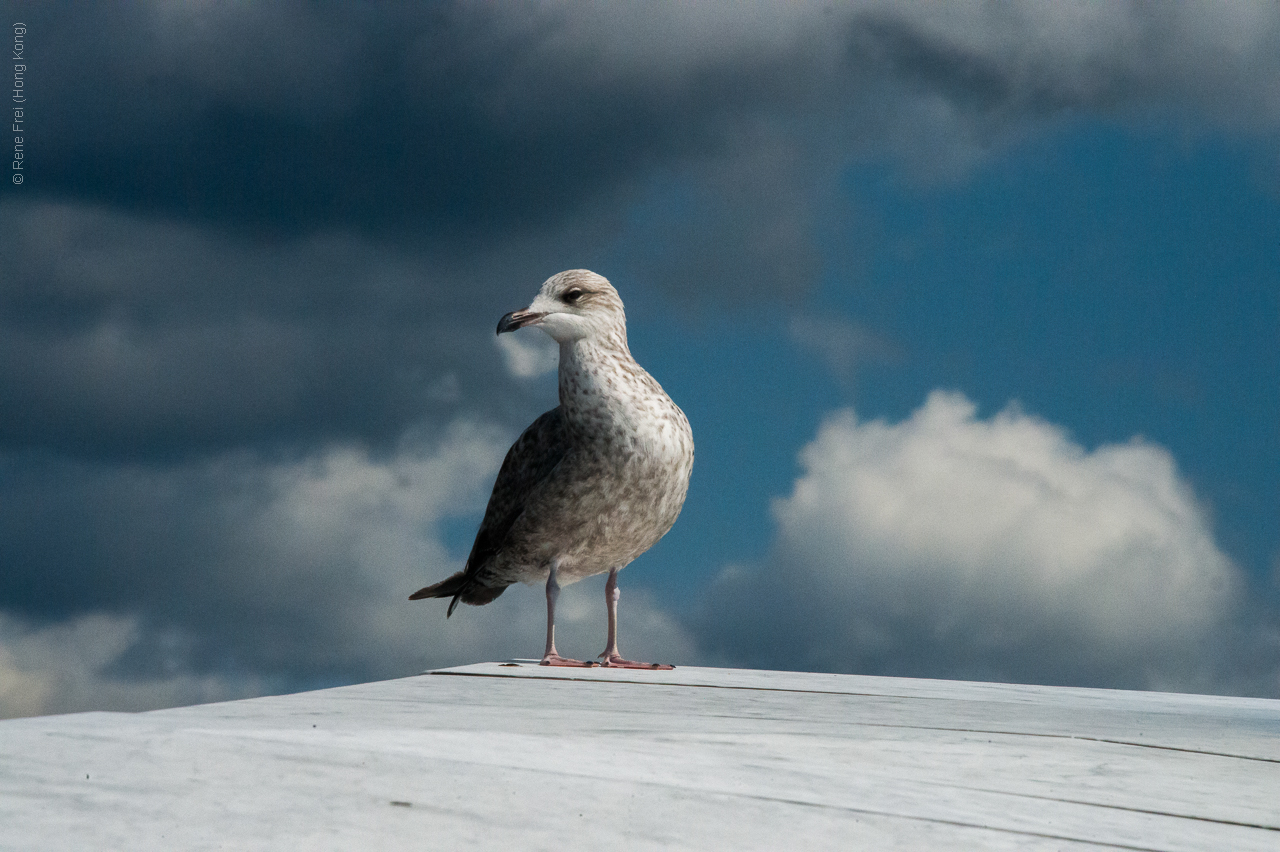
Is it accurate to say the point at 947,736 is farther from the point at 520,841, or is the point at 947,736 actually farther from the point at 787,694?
the point at 520,841

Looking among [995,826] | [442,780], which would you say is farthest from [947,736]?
[442,780]

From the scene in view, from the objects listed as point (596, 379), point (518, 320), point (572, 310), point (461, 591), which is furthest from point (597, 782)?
point (461, 591)

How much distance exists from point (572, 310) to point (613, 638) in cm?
209

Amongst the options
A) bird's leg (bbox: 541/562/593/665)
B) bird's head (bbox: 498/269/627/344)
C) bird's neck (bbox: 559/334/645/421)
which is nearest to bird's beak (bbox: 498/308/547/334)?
bird's head (bbox: 498/269/627/344)

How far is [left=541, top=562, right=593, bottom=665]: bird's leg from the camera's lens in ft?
21.7

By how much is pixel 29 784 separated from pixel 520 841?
1.19m

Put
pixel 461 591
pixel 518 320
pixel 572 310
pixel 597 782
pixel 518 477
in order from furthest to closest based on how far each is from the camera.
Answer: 1. pixel 461 591
2. pixel 518 477
3. pixel 572 310
4. pixel 518 320
5. pixel 597 782

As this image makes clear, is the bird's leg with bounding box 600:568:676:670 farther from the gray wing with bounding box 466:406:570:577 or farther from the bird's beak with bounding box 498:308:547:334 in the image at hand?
the bird's beak with bounding box 498:308:547:334

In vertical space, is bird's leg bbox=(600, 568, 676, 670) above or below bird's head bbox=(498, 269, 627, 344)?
below

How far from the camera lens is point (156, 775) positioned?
262 cm

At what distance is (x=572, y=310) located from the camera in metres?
6.79

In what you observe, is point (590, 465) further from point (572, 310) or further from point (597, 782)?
point (597, 782)

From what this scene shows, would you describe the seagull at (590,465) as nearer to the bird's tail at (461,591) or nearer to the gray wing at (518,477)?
the gray wing at (518,477)

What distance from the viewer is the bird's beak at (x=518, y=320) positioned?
665 centimetres
